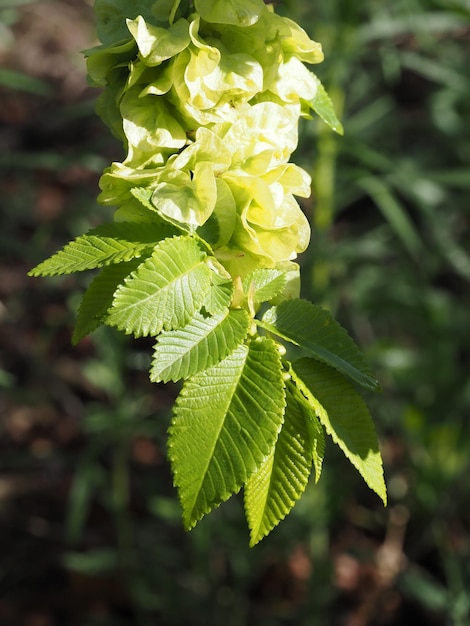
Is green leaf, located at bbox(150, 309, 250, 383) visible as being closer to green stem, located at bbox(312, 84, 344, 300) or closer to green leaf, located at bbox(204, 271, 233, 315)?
green leaf, located at bbox(204, 271, 233, 315)

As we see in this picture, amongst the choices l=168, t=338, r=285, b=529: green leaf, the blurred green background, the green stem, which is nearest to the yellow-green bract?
l=168, t=338, r=285, b=529: green leaf

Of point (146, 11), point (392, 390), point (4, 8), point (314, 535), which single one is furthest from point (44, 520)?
point (146, 11)

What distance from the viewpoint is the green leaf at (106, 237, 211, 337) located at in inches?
25.9

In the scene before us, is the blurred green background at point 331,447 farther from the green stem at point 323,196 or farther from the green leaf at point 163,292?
the green leaf at point 163,292

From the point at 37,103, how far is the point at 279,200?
132 inches

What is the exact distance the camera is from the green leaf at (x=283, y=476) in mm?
712

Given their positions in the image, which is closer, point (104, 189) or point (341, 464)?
point (104, 189)

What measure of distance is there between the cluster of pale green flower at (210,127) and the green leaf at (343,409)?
0.11 meters

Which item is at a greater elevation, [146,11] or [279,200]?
[146,11]

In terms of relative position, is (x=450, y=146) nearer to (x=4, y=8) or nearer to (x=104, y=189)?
(x=4, y=8)

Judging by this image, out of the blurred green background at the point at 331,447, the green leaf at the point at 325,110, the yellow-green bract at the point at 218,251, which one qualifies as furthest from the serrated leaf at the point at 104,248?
the blurred green background at the point at 331,447

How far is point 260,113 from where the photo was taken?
0.77 meters

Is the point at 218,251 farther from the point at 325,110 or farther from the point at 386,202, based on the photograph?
the point at 386,202

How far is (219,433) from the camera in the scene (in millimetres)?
680
